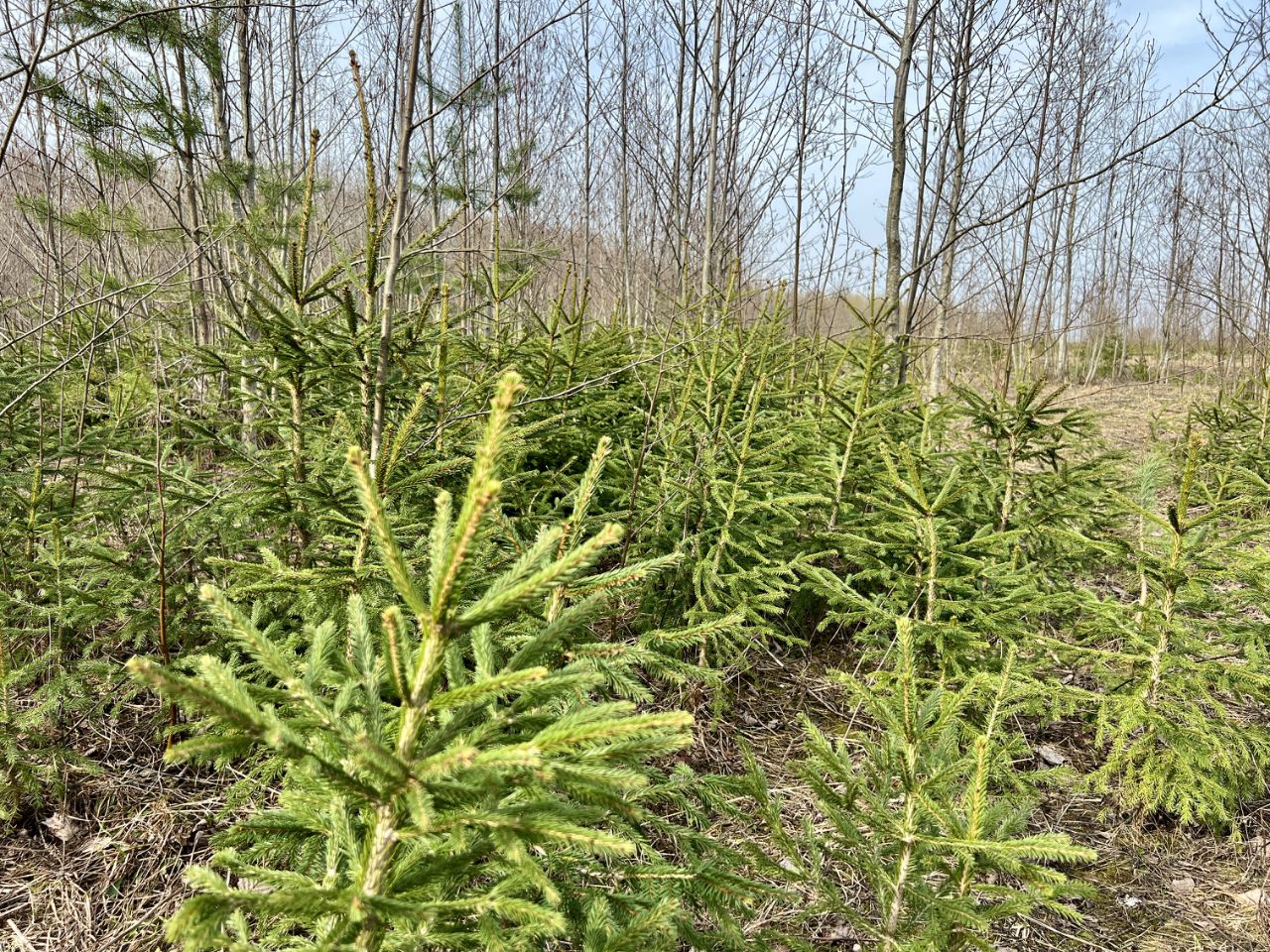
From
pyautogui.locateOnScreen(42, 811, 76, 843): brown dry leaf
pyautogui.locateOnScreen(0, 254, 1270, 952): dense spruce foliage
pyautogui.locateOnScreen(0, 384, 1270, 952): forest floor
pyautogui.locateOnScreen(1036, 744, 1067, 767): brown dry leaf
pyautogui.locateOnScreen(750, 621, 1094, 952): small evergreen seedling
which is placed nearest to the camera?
pyautogui.locateOnScreen(0, 254, 1270, 952): dense spruce foliage

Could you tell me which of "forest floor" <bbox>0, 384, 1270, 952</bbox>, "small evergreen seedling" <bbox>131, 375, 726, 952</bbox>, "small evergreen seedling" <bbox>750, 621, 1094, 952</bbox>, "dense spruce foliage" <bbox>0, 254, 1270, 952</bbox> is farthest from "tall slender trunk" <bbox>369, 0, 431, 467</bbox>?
"small evergreen seedling" <bbox>750, 621, 1094, 952</bbox>

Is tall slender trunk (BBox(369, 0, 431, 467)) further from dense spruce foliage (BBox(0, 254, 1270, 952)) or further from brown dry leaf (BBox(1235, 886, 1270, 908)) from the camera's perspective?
brown dry leaf (BBox(1235, 886, 1270, 908))

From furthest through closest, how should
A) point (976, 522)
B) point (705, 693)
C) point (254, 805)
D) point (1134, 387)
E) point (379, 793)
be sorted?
point (1134, 387)
point (976, 522)
point (705, 693)
point (254, 805)
point (379, 793)

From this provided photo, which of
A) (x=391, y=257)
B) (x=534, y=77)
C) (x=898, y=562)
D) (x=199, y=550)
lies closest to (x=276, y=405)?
(x=199, y=550)

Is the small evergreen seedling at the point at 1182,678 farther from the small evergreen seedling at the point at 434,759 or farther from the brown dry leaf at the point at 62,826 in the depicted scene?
the brown dry leaf at the point at 62,826

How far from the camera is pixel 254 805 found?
A: 2383 mm

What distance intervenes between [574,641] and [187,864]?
1.48m

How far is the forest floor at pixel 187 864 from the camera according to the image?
6.77 feet

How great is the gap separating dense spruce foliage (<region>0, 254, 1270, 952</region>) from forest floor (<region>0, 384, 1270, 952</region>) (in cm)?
10

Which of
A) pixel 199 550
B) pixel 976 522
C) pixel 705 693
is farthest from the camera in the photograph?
pixel 976 522

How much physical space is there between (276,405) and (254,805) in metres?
1.50

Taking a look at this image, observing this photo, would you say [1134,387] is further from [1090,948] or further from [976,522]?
[1090,948]

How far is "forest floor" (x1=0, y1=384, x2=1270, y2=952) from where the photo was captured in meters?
2.06

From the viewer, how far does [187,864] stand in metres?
2.26
